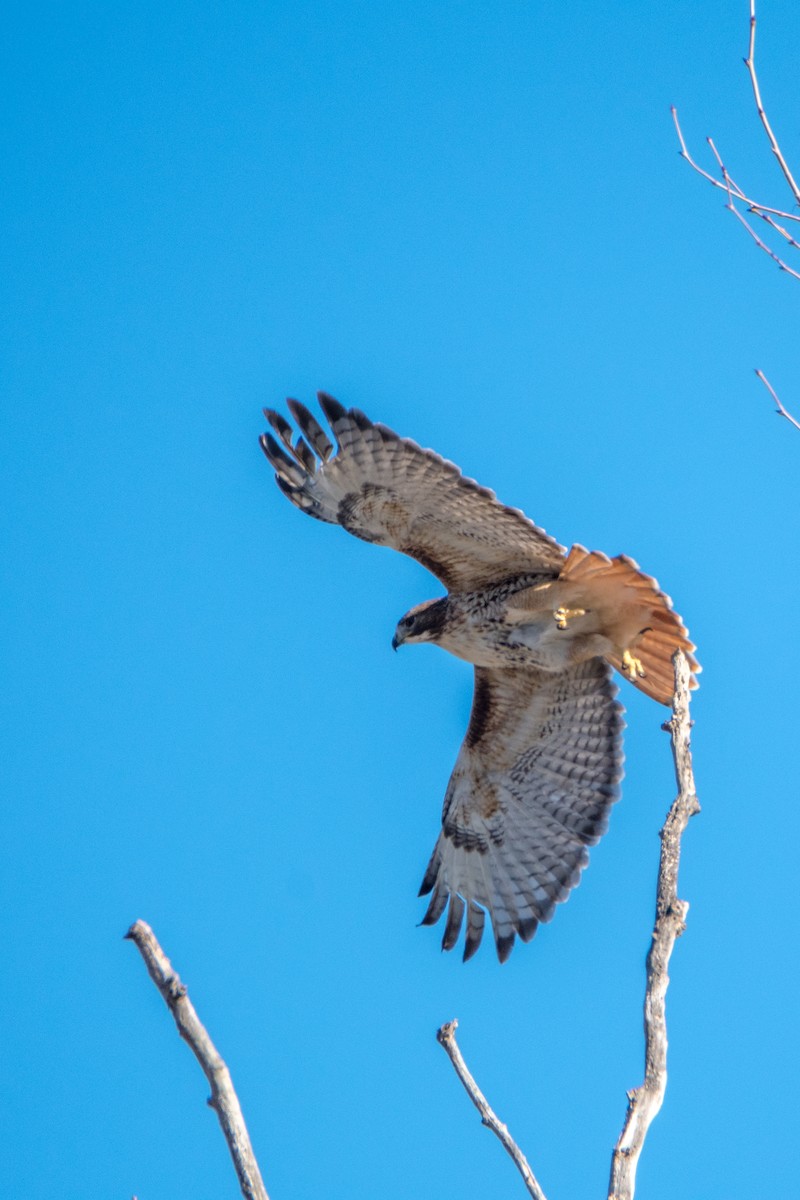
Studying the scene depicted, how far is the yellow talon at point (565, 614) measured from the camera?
6.89m

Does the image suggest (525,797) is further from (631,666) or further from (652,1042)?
(652,1042)

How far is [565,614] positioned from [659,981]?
3.24 metres

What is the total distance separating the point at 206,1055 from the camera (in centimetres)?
286

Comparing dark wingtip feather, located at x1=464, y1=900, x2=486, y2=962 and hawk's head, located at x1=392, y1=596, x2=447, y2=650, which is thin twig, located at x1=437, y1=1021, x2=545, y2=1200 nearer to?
hawk's head, located at x1=392, y1=596, x2=447, y2=650

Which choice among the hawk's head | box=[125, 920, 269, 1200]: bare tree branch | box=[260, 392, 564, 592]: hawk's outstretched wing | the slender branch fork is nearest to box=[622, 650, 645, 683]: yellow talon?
box=[260, 392, 564, 592]: hawk's outstretched wing

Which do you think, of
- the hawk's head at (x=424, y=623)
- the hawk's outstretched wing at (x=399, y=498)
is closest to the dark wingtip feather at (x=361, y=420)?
the hawk's outstretched wing at (x=399, y=498)

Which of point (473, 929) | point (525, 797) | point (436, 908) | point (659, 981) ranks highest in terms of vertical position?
point (525, 797)

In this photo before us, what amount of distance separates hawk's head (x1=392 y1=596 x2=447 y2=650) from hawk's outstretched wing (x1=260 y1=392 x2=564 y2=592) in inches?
12.8

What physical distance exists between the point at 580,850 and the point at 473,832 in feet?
2.18

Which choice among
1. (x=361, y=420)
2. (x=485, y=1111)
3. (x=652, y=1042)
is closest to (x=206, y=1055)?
(x=485, y=1111)

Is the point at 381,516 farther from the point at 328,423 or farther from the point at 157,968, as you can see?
the point at 157,968

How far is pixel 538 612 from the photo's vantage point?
6961mm

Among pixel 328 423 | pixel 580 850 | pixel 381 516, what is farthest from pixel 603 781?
pixel 328 423

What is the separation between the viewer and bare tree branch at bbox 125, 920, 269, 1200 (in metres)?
2.85
